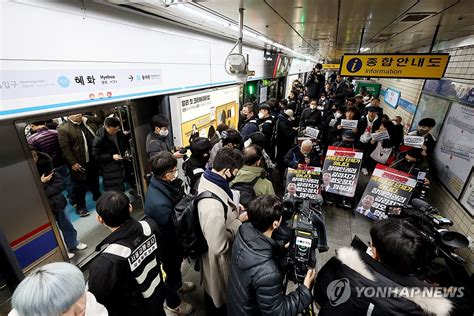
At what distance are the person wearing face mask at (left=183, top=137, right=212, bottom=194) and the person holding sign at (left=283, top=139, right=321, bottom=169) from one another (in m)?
1.77

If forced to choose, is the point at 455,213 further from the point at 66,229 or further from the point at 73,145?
the point at 73,145

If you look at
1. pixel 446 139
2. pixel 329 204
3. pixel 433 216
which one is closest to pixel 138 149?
pixel 329 204

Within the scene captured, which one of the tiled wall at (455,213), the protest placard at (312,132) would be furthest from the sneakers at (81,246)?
the tiled wall at (455,213)

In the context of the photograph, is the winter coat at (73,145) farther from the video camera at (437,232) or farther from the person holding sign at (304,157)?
the video camera at (437,232)

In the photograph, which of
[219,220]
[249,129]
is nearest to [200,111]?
[249,129]

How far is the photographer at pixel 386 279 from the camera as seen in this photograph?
119cm

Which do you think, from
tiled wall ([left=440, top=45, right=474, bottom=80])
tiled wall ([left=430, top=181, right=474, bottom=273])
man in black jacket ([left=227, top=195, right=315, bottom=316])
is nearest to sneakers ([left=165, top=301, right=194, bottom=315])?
man in black jacket ([left=227, top=195, right=315, bottom=316])

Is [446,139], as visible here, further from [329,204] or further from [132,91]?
[132,91]

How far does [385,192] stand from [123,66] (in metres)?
4.52

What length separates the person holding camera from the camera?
393cm

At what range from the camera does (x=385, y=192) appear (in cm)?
385

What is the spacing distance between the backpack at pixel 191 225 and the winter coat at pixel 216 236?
0.05 meters

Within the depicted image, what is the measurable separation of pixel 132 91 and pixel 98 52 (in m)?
0.64

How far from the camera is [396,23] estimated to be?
3.92 metres
